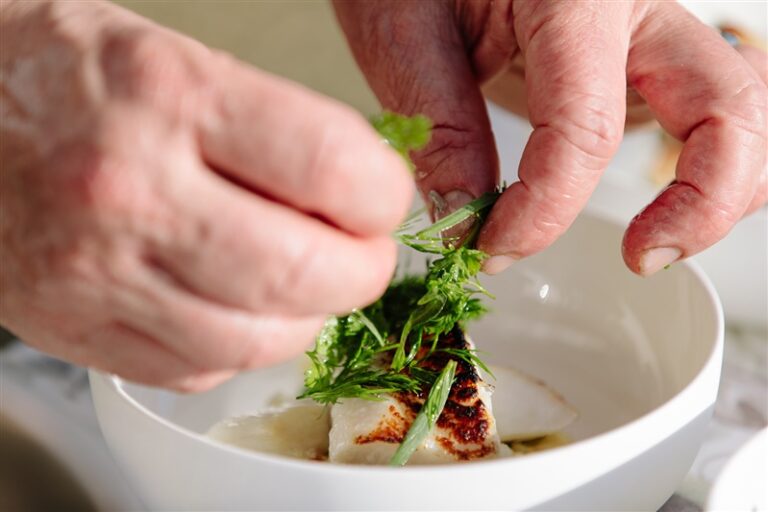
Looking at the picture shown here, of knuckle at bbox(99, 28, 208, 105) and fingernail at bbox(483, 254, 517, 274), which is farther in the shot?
fingernail at bbox(483, 254, 517, 274)

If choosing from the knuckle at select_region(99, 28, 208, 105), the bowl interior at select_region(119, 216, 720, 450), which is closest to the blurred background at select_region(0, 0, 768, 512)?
the bowl interior at select_region(119, 216, 720, 450)

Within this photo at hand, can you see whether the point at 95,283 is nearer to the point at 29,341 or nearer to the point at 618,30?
the point at 29,341

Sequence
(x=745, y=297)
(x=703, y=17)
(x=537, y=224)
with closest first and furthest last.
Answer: (x=537, y=224), (x=745, y=297), (x=703, y=17)

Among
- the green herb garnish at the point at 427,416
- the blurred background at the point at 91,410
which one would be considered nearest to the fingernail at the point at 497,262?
the green herb garnish at the point at 427,416

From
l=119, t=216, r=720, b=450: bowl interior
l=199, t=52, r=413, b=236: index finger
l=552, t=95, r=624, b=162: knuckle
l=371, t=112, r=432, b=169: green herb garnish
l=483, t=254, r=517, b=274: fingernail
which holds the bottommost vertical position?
l=119, t=216, r=720, b=450: bowl interior

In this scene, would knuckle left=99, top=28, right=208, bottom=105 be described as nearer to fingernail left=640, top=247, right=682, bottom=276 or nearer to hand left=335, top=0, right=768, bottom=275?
hand left=335, top=0, right=768, bottom=275

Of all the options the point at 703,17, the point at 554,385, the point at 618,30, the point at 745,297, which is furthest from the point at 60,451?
the point at 703,17

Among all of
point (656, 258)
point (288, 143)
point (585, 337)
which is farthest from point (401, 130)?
point (585, 337)
